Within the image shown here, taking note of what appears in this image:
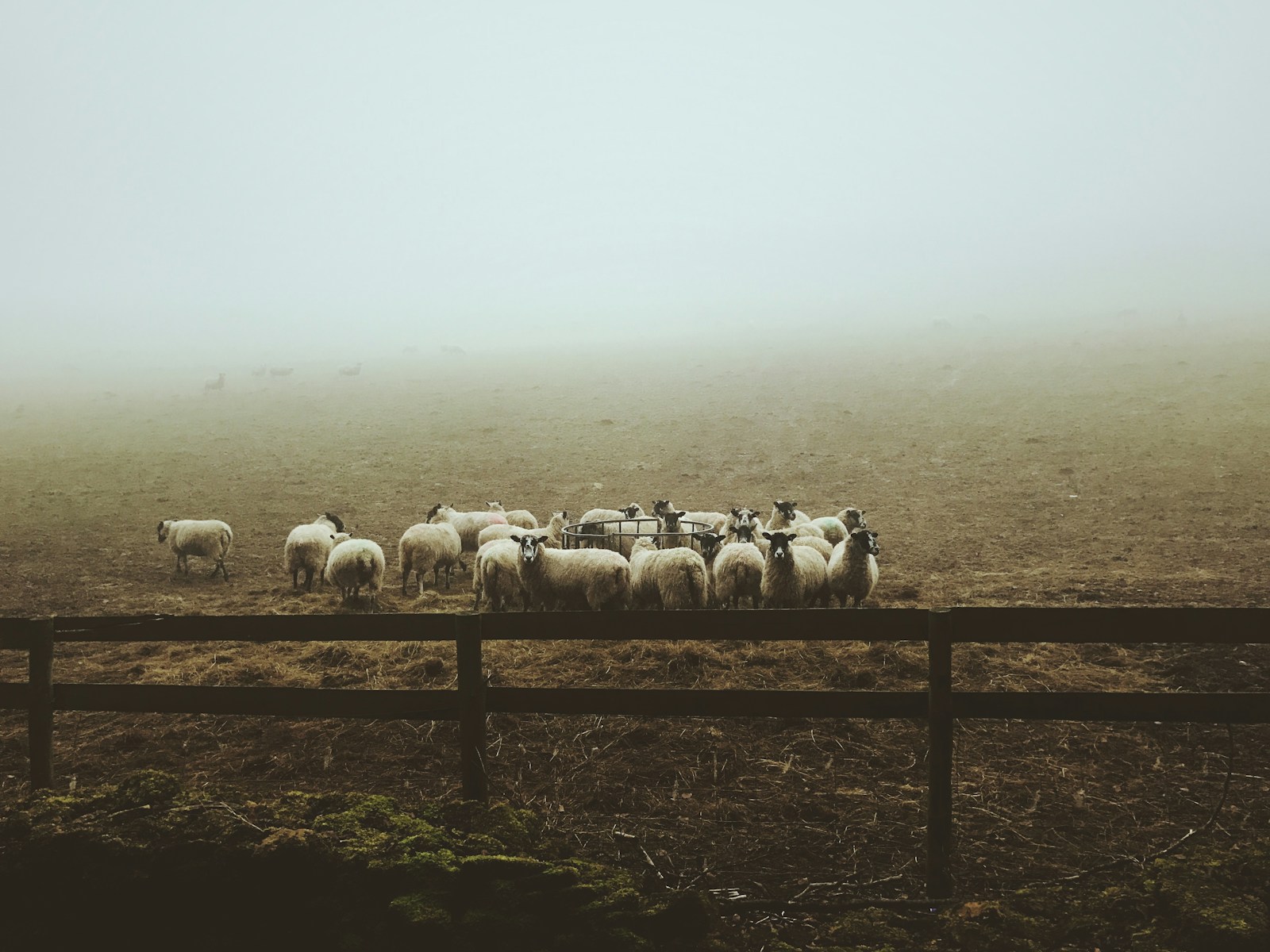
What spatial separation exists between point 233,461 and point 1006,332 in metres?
83.6

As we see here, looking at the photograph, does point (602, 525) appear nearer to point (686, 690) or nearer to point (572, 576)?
point (572, 576)

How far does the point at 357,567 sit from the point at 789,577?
22.6 ft

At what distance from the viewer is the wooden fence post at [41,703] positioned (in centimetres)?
448

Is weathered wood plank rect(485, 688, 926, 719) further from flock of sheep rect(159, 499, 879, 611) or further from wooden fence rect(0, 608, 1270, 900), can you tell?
flock of sheep rect(159, 499, 879, 611)

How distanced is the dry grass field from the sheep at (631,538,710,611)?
1722 millimetres

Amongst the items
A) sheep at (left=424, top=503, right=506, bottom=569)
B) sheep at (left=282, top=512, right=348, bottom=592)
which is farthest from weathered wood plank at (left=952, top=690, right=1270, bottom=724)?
sheep at (left=424, top=503, right=506, bottom=569)

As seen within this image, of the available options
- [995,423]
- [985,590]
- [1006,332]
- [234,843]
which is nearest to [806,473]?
[995,423]

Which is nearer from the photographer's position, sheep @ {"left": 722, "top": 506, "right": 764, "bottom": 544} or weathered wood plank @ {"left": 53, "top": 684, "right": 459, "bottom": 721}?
weathered wood plank @ {"left": 53, "top": 684, "right": 459, "bottom": 721}

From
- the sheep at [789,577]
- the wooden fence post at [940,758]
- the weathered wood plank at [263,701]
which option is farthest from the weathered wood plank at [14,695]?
the sheep at [789,577]

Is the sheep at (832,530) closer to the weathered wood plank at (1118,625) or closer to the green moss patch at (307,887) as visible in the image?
the weathered wood plank at (1118,625)

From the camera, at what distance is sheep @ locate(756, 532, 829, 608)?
11.1m

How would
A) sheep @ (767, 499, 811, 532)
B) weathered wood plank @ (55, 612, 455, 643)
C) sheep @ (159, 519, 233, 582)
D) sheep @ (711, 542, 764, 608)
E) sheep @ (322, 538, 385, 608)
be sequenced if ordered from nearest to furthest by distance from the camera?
weathered wood plank @ (55, 612, 455, 643) → sheep @ (711, 542, 764, 608) → sheep @ (322, 538, 385, 608) → sheep @ (767, 499, 811, 532) → sheep @ (159, 519, 233, 582)

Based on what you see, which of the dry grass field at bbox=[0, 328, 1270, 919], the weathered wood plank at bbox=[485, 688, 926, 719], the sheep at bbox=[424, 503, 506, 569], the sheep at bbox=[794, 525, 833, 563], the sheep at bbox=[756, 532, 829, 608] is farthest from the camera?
the sheep at bbox=[424, 503, 506, 569]

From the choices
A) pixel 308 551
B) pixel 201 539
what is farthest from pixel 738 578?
pixel 201 539
